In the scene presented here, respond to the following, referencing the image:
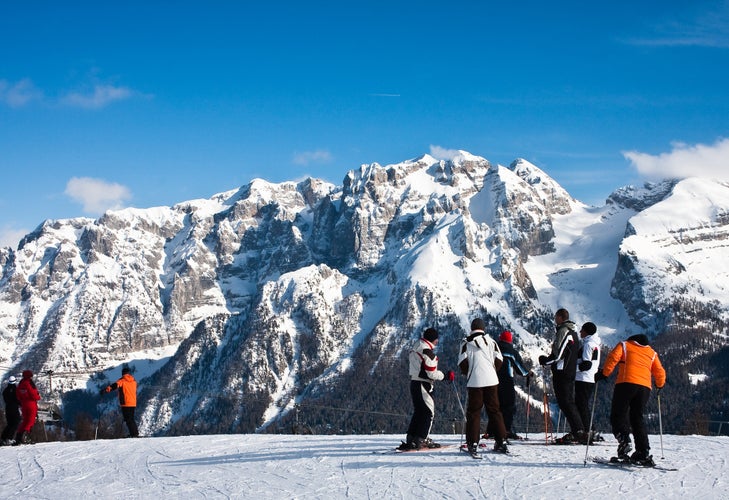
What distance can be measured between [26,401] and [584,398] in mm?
14865

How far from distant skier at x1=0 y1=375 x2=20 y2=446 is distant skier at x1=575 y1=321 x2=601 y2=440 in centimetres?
1512

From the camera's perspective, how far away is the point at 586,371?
1698 centimetres

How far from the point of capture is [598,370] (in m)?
16.9

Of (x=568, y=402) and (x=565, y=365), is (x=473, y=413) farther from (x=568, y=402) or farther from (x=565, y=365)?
(x=565, y=365)

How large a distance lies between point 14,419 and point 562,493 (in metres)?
16.2

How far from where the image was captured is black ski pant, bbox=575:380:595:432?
56.8ft

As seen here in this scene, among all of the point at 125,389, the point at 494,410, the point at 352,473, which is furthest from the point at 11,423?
the point at 494,410

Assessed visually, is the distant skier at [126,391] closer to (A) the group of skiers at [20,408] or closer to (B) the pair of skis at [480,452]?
(A) the group of skiers at [20,408]

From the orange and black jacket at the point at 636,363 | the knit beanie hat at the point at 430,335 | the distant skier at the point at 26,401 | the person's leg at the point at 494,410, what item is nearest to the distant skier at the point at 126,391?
the distant skier at the point at 26,401

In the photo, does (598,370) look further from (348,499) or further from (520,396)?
(520,396)

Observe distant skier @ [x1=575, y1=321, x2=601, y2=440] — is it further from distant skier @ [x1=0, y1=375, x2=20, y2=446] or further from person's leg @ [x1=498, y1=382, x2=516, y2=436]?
distant skier @ [x1=0, y1=375, x2=20, y2=446]

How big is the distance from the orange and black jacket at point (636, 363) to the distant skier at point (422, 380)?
3222mm

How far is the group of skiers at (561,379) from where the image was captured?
15.2 metres

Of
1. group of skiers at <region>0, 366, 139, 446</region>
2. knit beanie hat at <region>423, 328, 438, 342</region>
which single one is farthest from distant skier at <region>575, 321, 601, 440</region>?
group of skiers at <region>0, 366, 139, 446</region>
